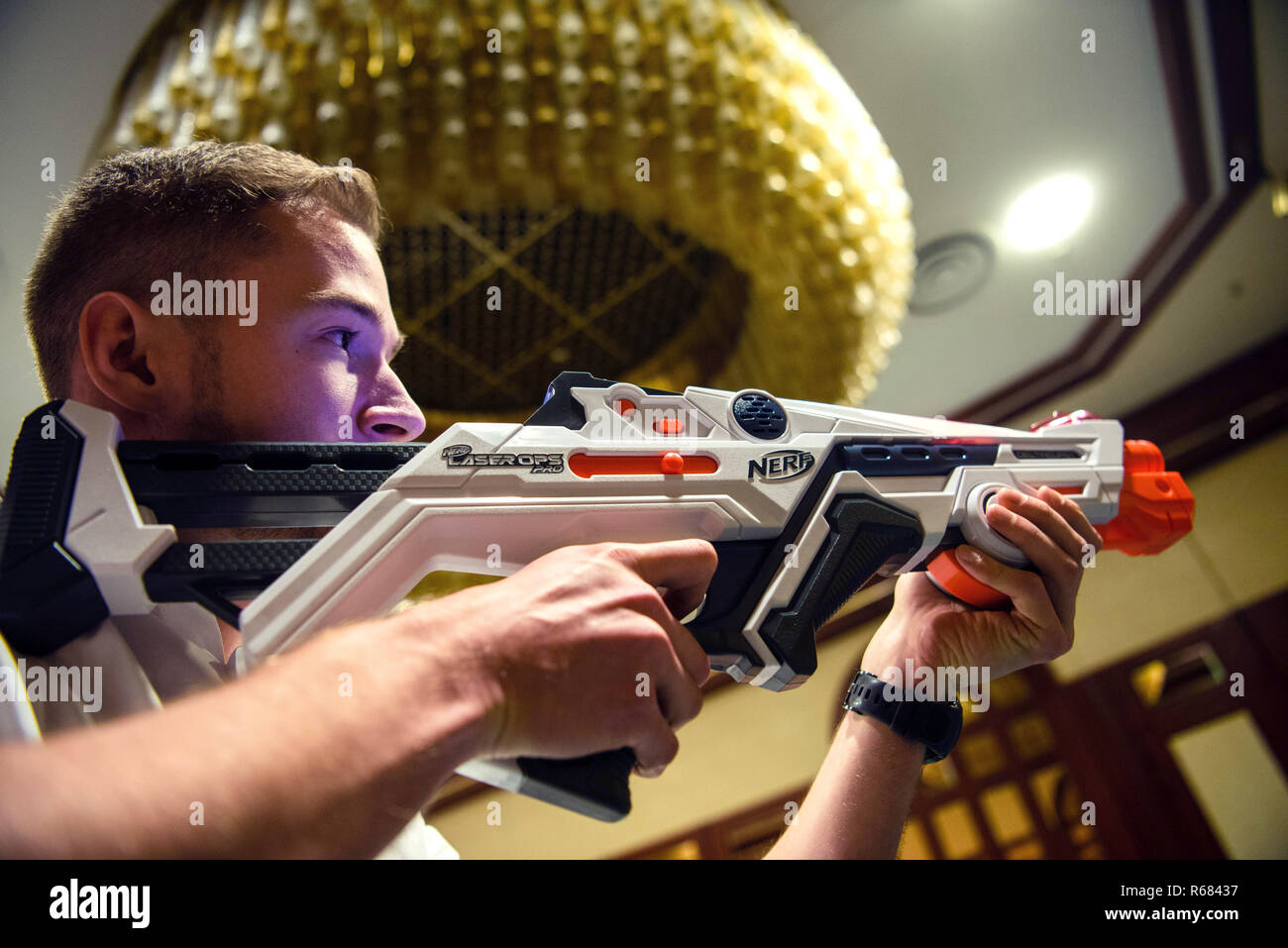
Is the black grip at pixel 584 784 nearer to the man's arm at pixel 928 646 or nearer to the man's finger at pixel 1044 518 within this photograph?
the man's arm at pixel 928 646

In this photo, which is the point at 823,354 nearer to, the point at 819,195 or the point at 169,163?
the point at 819,195

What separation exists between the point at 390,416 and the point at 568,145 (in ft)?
1.16

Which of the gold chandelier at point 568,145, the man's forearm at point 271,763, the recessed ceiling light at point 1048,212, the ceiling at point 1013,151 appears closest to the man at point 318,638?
the man's forearm at point 271,763

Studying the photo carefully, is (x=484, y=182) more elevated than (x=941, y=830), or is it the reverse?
(x=484, y=182)

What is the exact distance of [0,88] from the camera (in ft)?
2.58

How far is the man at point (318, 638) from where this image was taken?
0.24m

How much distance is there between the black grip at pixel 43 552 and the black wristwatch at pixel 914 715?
1.72 feet

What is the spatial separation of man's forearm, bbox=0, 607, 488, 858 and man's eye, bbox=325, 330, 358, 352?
261 mm

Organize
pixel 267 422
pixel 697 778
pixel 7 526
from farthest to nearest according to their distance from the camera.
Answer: pixel 697 778 < pixel 267 422 < pixel 7 526

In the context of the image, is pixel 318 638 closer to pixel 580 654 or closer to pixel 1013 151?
pixel 580 654

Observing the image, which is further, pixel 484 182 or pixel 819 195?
pixel 819 195
